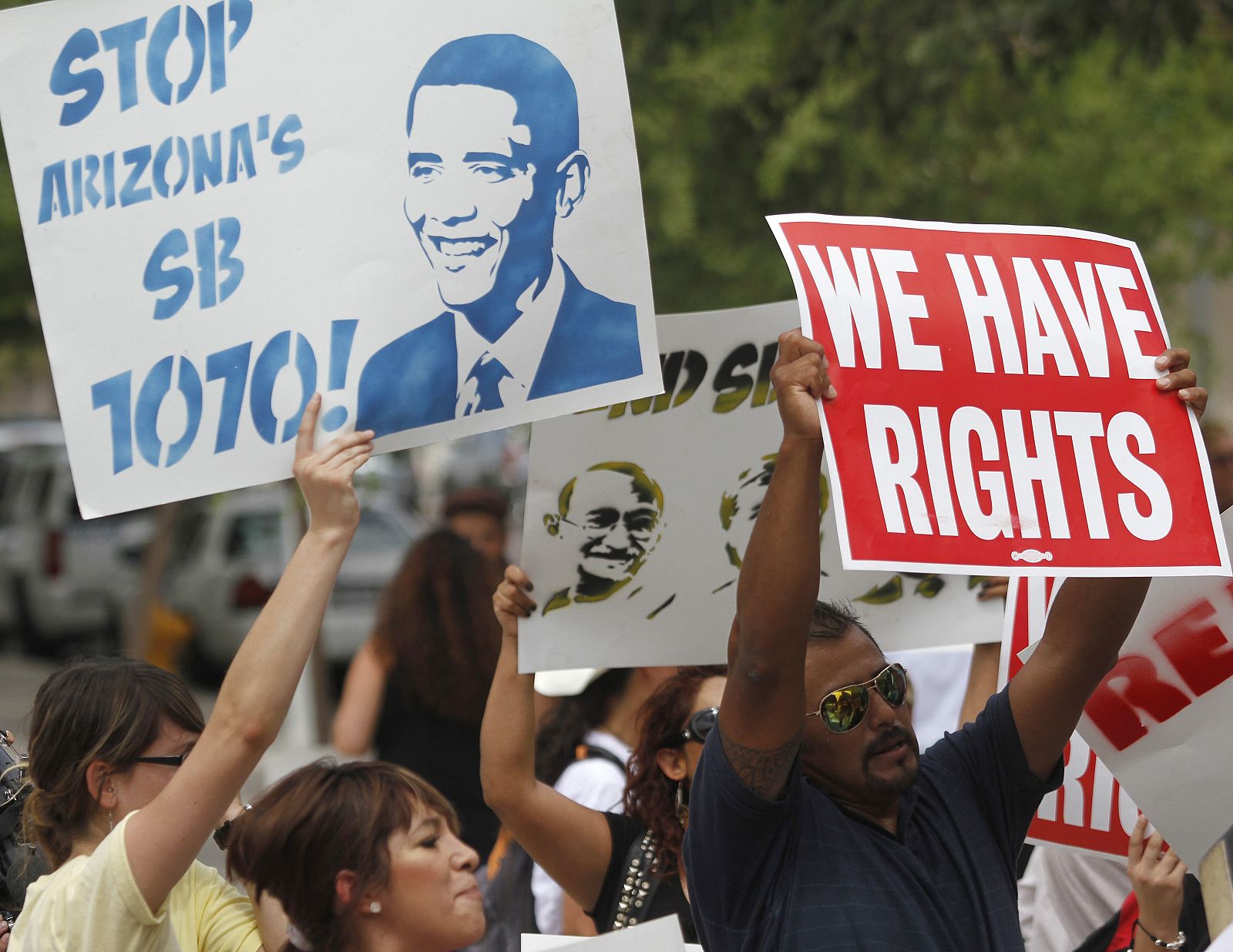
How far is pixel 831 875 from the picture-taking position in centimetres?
251

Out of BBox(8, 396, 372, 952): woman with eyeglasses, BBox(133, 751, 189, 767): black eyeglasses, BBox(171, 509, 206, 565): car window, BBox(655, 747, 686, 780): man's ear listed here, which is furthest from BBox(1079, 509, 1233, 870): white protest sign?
BBox(171, 509, 206, 565): car window

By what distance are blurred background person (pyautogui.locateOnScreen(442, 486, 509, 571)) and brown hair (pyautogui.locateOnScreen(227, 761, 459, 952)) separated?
161 inches

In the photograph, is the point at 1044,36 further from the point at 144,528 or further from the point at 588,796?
the point at 144,528

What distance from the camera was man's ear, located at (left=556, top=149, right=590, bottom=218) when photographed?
295 cm

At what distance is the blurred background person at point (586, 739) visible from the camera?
415 cm

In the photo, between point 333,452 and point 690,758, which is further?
point 690,758

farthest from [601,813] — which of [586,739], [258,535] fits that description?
[258,535]

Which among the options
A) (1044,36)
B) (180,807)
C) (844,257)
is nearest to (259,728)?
(180,807)

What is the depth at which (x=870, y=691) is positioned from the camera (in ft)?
8.92

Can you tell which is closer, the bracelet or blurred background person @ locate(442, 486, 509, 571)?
the bracelet

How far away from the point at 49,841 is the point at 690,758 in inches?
52.6

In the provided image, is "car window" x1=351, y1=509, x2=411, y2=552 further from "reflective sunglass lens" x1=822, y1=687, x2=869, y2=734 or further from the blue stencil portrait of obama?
"reflective sunglass lens" x1=822, y1=687, x2=869, y2=734

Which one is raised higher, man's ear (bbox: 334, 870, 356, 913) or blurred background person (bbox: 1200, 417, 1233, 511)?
blurred background person (bbox: 1200, 417, 1233, 511)

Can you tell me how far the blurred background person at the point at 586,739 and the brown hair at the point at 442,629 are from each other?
418 mm
